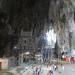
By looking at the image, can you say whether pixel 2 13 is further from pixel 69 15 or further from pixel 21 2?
pixel 69 15

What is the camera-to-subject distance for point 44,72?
1.37 meters

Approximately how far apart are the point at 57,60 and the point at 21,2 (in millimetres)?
418

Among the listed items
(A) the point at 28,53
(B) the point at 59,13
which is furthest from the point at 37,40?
(B) the point at 59,13

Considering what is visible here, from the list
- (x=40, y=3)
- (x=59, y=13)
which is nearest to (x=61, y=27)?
(x=59, y=13)

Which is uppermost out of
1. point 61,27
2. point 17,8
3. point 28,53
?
point 17,8

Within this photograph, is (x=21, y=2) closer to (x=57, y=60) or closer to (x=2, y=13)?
(x=2, y=13)

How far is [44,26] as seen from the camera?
56.3 inches

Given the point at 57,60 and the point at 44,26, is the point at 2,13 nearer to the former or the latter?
the point at 44,26

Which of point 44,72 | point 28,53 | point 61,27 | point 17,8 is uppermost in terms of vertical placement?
point 17,8

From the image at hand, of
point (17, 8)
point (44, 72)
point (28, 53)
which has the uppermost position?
point (17, 8)

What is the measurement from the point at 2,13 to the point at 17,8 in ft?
0.32

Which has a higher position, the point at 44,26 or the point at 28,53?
the point at 44,26

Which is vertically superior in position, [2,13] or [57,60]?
[2,13]

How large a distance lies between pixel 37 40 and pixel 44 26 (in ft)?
0.33
